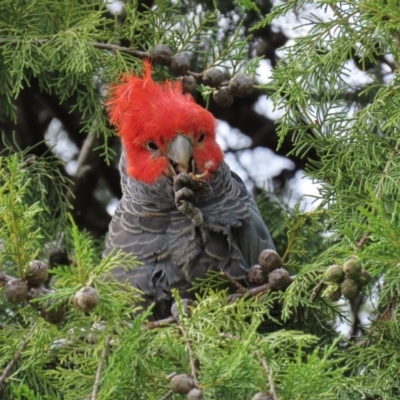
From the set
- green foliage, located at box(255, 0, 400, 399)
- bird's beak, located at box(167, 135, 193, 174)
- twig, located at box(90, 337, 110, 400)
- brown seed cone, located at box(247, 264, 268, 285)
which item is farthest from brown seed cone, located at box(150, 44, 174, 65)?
twig, located at box(90, 337, 110, 400)

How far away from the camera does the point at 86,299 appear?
4.92 ft

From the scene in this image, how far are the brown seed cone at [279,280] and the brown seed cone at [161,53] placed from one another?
97 centimetres

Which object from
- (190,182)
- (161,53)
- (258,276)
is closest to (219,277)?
(258,276)

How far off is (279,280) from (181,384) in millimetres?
796

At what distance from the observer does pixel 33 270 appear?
5.56 feet

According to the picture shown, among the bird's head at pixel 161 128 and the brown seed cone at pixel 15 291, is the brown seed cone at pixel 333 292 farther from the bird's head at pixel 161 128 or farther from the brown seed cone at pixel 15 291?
the bird's head at pixel 161 128

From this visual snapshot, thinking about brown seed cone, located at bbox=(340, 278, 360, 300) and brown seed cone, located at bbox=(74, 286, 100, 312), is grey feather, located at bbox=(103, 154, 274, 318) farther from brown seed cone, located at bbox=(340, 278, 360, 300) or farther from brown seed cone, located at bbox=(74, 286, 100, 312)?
brown seed cone, located at bbox=(74, 286, 100, 312)

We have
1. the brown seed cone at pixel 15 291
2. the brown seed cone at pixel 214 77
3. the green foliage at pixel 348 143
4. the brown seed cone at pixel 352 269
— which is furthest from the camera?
the brown seed cone at pixel 214 77

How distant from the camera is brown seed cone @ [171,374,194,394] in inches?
59.0

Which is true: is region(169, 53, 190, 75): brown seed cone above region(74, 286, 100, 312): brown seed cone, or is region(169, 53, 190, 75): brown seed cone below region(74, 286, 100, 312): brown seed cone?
below

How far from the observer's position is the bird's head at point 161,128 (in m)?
2.84

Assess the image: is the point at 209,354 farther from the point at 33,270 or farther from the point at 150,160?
the point at 150,160

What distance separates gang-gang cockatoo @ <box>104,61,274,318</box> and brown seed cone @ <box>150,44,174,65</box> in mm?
98

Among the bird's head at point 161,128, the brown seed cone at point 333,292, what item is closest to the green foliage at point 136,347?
the brown seed cone at point 333,292
